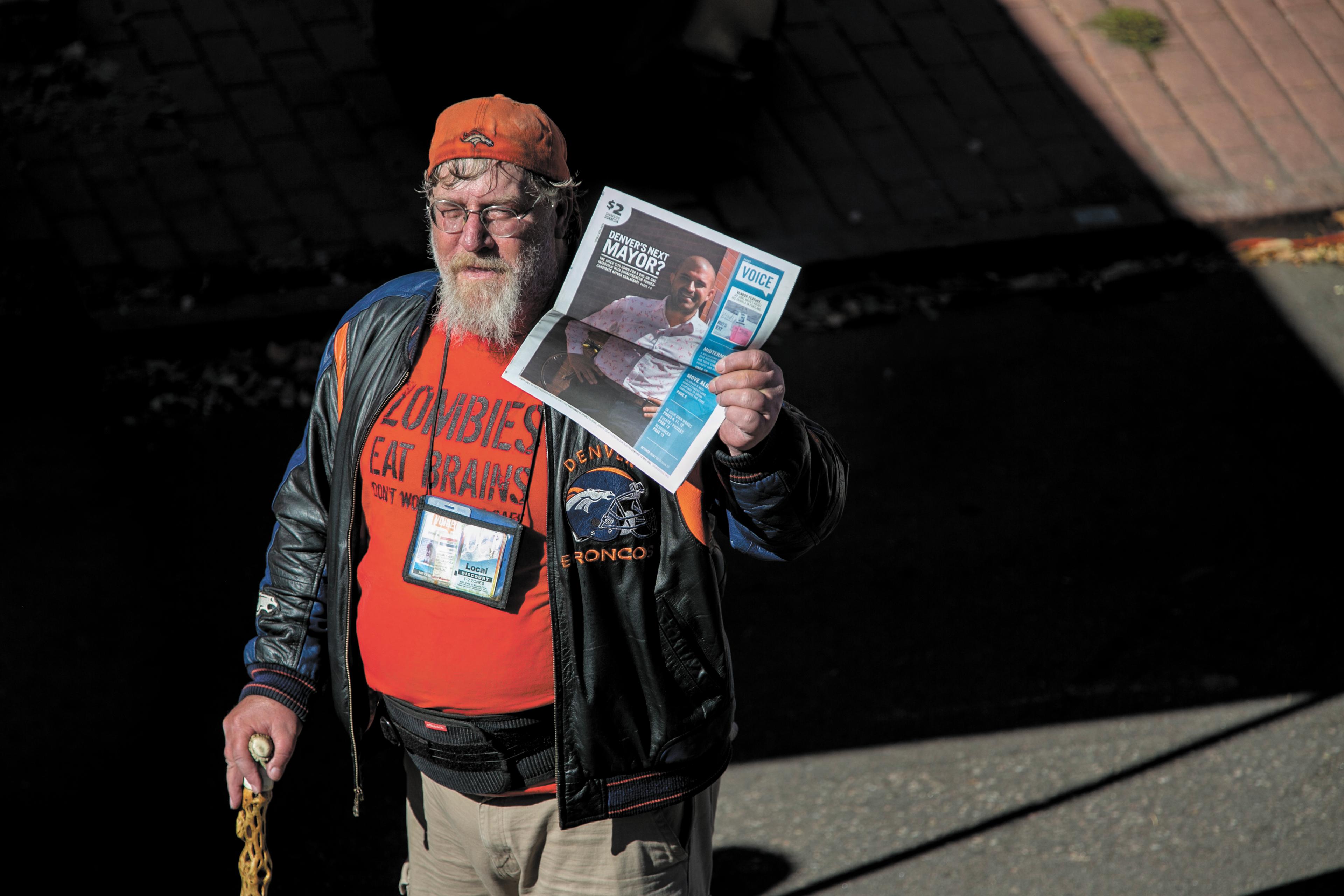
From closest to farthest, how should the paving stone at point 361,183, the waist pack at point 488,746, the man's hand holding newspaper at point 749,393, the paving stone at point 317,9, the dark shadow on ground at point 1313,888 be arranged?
the man's hand holding newspaper at point 749,393, the waist pack at point 488,746, the dark shadow on ground at point 1313,888, the paving stone at point 361,183, the paving stone at point 317,9

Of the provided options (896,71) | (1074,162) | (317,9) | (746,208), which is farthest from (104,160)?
(1074,162)

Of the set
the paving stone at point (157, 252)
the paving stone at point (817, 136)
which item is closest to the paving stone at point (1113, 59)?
the paving stone at point (817, 136)

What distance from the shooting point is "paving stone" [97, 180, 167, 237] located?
5.76 m

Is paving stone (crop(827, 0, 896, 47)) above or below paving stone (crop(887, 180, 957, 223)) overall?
above

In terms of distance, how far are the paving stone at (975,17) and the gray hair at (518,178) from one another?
548cm

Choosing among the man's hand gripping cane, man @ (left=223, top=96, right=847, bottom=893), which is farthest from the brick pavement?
the man's hand gripping cane

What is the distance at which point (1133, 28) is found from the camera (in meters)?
7.38

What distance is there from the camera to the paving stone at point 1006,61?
7012 mm

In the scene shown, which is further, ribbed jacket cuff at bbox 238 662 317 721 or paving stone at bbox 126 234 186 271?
paving stone at bbox 126 234 186 271

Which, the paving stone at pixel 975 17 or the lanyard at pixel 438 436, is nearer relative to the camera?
the lanyard at pixel 438 436

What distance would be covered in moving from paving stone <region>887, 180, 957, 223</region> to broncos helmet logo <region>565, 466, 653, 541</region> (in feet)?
14.1

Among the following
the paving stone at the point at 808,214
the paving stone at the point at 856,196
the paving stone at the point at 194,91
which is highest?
the paving stone at the point at 856,196

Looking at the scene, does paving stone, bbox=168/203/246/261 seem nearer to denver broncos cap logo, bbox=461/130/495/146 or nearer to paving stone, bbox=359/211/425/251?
paving stone, bbox=359/211/425/251

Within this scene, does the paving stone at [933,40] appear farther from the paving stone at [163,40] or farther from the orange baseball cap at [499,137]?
the orange baseball cap at [499,137]
